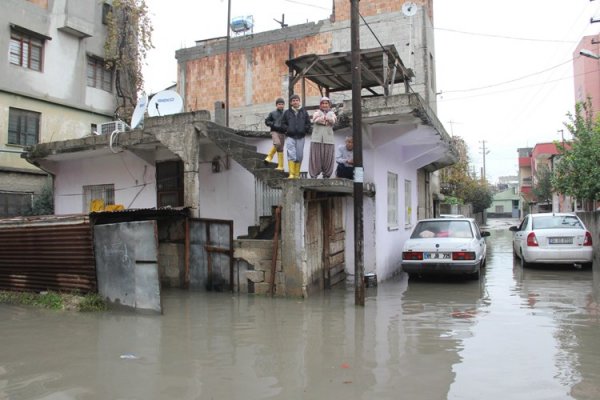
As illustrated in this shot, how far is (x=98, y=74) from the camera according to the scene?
67.5 feet

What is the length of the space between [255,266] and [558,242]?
7.51 m

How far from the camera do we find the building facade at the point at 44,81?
16.6m

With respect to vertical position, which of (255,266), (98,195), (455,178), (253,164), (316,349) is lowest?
(316,349)

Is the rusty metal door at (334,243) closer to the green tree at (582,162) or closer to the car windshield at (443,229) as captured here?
the car windshield at (443,229)

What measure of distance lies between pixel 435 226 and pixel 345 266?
Result: 2.26m

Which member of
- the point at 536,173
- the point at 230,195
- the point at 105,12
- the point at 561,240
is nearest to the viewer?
the point at 561,240

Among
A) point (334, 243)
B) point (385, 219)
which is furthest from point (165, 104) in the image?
point (385, 219)

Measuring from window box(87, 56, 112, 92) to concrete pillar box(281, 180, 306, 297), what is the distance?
51.1 feet

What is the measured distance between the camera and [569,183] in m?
15.4

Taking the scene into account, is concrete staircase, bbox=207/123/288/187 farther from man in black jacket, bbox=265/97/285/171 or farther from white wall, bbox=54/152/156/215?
white wall, bbox=54/152/156/215

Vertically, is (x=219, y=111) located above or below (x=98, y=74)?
below

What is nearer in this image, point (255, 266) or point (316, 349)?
point (316, 349)

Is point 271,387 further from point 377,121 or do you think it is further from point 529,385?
point 377,121

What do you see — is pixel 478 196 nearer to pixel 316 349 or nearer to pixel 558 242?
pixel 558 242
